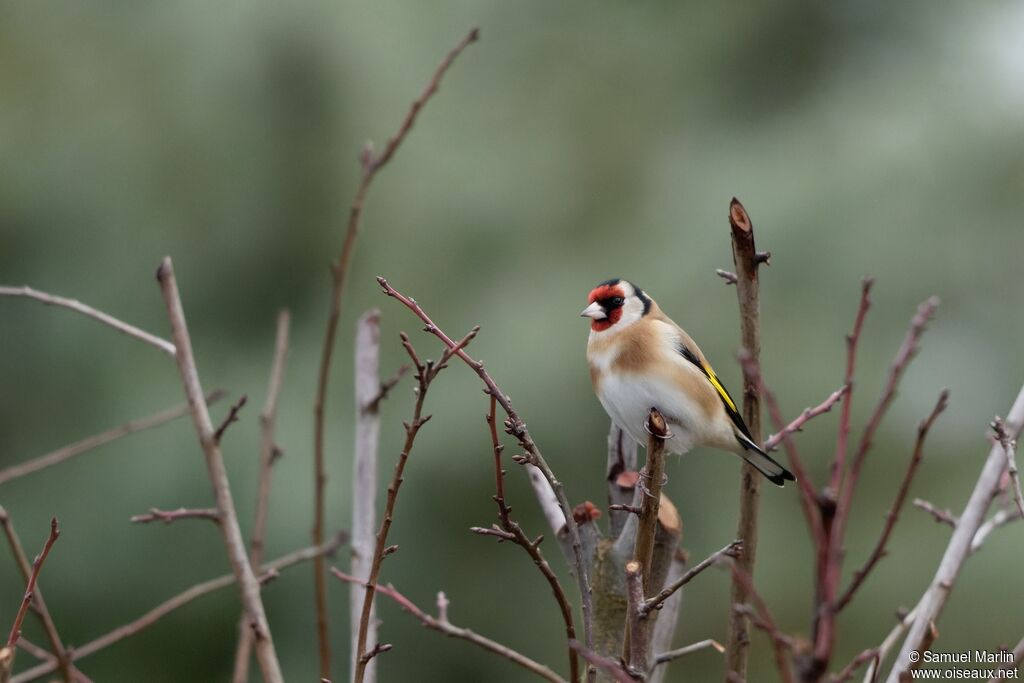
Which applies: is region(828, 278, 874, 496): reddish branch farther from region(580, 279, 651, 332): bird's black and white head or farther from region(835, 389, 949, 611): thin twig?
region(580, 279, 651, 332): bird's black and white head

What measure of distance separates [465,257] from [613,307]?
5.52ft

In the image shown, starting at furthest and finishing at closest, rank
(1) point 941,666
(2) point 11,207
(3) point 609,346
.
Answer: (2) point 11,207 < (3) point 609,346 < (1) point 941,666

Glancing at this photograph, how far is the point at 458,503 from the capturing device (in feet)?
11.1

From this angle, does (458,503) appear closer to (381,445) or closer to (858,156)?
(381,445)

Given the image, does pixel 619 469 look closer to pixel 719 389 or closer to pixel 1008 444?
pixel 719 389

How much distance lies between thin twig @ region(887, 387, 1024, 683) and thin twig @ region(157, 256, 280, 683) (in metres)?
0.67

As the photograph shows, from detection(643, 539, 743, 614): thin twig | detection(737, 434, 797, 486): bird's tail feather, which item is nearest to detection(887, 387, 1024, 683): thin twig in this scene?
detection(643, 539, 743, 614): thin twig

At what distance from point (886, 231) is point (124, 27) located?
8.70ft

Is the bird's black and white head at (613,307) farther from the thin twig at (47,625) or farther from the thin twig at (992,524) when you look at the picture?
the thin twig at (47,625)

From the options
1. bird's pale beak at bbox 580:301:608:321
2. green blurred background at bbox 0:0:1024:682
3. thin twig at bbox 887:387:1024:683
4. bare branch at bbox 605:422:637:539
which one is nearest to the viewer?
thin twig at bbox 887:387:1024:683

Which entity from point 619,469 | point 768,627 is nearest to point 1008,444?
point 768,627

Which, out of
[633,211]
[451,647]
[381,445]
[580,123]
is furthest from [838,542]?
[580,123]

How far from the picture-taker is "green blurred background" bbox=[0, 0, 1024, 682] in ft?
10.7

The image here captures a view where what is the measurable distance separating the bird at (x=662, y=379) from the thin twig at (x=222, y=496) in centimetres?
78
